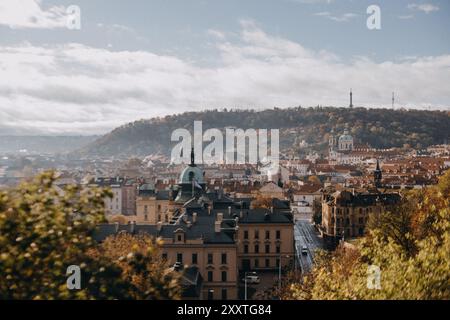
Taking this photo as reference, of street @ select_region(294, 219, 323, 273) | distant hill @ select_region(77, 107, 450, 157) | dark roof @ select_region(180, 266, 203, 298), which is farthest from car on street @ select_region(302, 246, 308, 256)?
distant hill @ select_region(77, 107, 450, 157)

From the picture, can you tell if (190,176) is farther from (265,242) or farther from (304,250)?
(265,242)

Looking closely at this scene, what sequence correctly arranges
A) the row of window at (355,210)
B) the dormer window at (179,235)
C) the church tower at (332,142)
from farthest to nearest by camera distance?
the church tower at (332,142), the row of window at (355,210), the dormer window at (179,235)

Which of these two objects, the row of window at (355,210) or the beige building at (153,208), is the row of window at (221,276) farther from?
the row of window at (355,210)

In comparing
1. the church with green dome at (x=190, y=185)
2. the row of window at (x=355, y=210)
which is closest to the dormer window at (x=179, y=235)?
the church with green dome at (x=190, y=185)

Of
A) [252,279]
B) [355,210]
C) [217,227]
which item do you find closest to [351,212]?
[355,210]

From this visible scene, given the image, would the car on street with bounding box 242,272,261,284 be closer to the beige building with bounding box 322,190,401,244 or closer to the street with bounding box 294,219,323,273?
the street with bounding box 294,219,323,273

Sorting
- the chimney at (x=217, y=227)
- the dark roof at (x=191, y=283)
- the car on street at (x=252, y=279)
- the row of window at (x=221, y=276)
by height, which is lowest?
the car on street at (x=252, y=279)

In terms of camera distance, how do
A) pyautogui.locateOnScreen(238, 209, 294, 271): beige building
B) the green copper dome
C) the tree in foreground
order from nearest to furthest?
the tree in foreground < pyautogui.locateOnScreen(238, 209, 294, 271): beige building < the green copper dome
